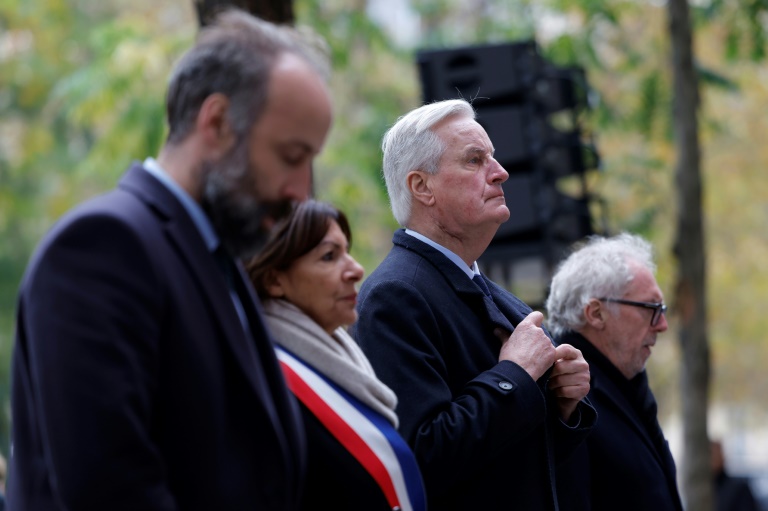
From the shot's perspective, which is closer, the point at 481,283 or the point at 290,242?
the point at 290,242

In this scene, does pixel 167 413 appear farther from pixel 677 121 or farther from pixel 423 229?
pixel 677 121

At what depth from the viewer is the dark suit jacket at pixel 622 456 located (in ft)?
13.2

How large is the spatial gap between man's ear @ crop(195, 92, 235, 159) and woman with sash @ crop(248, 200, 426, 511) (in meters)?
0.37

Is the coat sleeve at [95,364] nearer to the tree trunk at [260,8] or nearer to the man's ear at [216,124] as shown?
the man's ear at [216,124]

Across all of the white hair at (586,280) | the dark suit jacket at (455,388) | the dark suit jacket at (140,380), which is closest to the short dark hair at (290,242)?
the dark suit jacket at (140,380)

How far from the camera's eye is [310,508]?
265 cm

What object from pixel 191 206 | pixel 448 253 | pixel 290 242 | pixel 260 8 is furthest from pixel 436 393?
pixel 260 8

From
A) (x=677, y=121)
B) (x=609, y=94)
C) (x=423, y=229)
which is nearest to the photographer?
(x=423, y=229)

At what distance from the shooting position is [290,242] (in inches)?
108

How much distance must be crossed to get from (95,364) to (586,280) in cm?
261

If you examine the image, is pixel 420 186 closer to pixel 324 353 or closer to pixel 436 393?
pixel 436 393

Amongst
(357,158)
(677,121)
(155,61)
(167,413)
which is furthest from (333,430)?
(357,158)

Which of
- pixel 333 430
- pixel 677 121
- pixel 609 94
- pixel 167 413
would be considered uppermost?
pixel 167 413

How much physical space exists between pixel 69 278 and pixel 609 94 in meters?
14.4
